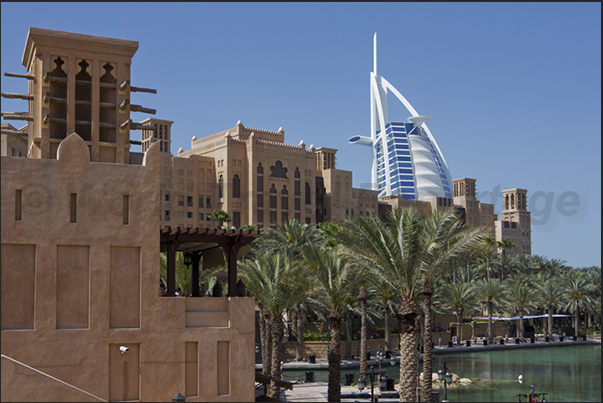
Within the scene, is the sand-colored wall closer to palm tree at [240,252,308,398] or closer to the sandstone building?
the sandstone building

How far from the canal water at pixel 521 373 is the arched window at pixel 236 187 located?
1488 inches

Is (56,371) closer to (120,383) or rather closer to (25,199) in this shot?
(120,383)

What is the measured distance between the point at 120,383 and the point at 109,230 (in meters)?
3.49

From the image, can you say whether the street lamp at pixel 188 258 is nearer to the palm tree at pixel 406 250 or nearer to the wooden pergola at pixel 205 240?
the wooden pergola at pixel 205 240

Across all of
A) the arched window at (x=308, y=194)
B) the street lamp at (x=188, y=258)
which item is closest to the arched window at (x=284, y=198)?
the arched window at (x=308, y=194)

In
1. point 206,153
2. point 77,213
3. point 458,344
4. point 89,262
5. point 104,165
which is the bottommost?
point 458,344

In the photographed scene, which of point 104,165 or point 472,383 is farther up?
point 104,165

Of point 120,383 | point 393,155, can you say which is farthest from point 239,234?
point 393,155

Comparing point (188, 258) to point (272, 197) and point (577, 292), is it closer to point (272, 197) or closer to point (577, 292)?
point (577, 292)

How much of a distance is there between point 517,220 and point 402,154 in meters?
25.4

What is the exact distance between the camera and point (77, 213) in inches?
644

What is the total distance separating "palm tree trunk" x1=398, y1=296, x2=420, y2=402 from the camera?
22656mm

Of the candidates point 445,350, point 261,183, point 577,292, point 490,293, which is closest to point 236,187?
point 261,183

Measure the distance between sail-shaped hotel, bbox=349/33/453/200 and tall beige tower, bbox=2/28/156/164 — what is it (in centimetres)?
11788
